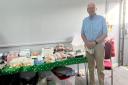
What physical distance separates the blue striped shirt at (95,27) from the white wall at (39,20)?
842 millimetres

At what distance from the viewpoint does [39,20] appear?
151 inches

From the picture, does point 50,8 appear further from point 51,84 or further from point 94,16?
point 51,84

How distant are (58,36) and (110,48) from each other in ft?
3.52

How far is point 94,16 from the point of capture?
323cm

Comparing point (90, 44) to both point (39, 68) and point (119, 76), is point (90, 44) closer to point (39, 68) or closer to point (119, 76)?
point (39, 68)

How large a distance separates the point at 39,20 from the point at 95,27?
1.18m

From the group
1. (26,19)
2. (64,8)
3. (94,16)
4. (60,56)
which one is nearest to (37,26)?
(26,19)

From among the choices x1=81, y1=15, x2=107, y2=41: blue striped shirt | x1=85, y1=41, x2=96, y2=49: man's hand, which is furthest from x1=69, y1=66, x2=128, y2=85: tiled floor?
x1=81, y1=15, x2=107, y2=41: blue striped shirt

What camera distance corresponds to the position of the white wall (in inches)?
144

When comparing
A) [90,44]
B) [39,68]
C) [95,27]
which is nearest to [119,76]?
[90,44]

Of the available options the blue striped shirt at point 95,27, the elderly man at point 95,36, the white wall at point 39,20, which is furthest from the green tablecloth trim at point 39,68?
the white wall at point 39,20

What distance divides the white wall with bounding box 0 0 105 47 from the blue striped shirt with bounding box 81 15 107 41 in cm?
84

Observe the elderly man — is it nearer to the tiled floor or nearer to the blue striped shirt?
the blue striped shirt

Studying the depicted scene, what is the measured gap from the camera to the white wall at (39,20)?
3.64m
